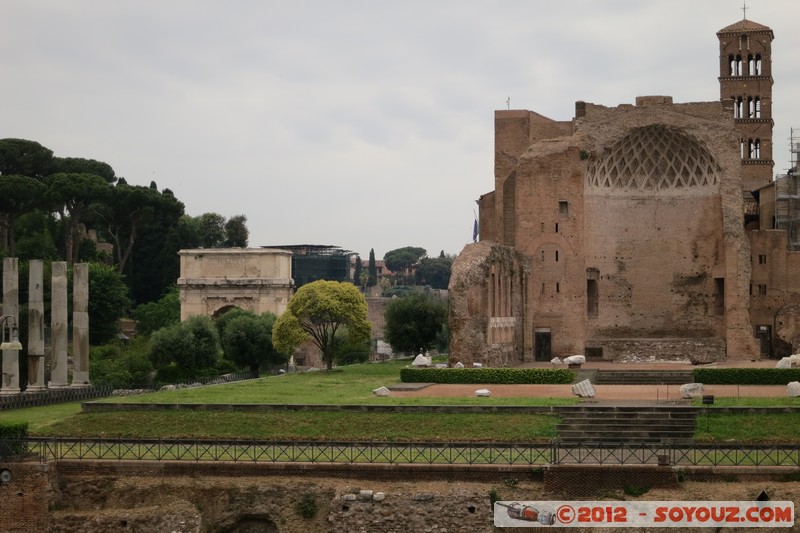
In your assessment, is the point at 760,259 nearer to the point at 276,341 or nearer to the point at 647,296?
the point at 647,296

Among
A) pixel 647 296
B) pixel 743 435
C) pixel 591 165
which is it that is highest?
pixel 591 165

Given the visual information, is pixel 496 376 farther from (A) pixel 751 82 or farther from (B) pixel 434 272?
(B) pixel 434 272

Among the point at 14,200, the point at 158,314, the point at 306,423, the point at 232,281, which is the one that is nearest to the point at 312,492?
the point at 306,423

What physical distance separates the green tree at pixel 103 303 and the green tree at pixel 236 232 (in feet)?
127

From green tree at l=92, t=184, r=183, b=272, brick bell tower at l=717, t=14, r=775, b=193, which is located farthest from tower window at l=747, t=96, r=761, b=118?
green tree at l=92, t=184, r=183, b=272

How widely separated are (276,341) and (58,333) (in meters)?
11.1

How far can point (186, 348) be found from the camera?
64.4m

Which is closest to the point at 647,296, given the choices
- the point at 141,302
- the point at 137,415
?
the point at 137,415

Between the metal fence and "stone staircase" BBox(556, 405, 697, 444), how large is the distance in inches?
54.6

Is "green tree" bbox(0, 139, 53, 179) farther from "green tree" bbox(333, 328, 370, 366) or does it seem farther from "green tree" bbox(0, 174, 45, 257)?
"green tree" bbox(333, 328, 370, 366)

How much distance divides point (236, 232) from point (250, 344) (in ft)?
173

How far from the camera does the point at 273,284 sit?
8431cm

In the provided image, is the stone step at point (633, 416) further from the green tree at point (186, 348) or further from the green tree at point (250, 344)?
the green tree at point (250, 344)

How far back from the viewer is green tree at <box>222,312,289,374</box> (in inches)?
2665
